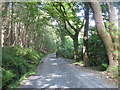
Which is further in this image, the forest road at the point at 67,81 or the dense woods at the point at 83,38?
the dense woods at the point at 83,38

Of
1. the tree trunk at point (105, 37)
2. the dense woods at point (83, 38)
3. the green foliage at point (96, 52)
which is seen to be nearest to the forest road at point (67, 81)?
the dense woods at point (83, 38)

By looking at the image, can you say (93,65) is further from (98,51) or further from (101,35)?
(101,35)

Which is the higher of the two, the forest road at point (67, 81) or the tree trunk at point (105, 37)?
the tree trunk at point (105, 37)

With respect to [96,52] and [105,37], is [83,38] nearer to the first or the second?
[96,52]

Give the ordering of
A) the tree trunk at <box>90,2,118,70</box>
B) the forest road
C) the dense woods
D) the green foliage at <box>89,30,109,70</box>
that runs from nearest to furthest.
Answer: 1. the forest road
2. the dense woods
3. the tree trunk at <box>90,2,118,70</box>
4. the green foliage at <box>89,30,109,70</box>

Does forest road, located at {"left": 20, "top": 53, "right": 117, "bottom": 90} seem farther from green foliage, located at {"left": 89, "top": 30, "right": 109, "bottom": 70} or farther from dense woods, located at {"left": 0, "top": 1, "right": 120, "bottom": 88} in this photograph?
green foliage, located at {"left": 89, "top": 30, "right": 109, "bottom": 70}

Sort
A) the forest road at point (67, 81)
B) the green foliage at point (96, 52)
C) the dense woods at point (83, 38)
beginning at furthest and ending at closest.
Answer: the green foliage at point (96, 52) → the dense woods at point (83, 38) → the forest road at point (67, 81)

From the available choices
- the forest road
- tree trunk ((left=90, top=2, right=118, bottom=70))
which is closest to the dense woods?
tree trunk ((left=90, top=2, right=118, bottom=70))

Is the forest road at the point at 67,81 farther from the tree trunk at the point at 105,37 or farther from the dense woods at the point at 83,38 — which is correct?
the tree trunk at the point at 105,37

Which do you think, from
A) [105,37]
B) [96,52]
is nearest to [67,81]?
[105,37]

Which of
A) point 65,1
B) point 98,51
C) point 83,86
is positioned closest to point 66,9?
point 65,1

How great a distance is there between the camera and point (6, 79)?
5270mm

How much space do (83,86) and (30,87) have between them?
7.18 feet

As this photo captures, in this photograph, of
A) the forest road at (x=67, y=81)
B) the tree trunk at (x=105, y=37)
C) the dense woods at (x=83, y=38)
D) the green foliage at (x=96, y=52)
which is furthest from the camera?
the green foliage at (x=96, y=52)
